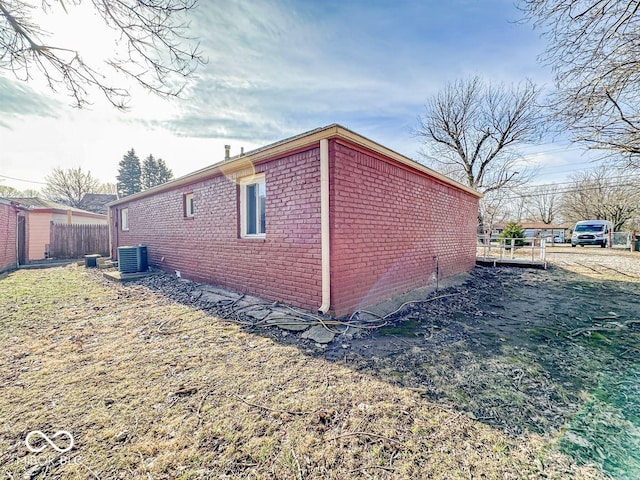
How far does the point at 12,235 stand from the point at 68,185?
26.6 meters

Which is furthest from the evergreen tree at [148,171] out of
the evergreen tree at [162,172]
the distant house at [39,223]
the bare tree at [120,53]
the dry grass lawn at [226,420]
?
the dry grass lawn at [226,420]

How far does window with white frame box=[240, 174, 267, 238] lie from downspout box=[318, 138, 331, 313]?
1.82 meters

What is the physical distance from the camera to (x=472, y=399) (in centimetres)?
235

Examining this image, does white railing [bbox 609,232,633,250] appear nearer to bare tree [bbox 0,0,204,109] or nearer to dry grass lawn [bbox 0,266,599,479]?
dry grass lawn [bbox 0,266,599,479]

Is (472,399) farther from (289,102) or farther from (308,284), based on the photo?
(289,102)

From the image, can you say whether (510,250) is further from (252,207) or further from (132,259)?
(132,259)

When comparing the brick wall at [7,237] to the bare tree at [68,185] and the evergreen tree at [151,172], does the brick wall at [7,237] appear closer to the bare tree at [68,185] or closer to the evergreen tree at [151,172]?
the bare tree at [68,185]

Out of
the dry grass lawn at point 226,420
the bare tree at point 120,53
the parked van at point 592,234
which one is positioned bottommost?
the dry grass lawn at point 226,420

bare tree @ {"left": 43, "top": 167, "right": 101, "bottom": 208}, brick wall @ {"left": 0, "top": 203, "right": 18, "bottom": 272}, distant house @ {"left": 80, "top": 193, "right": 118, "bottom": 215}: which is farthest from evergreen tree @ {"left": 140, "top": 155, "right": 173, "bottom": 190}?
brick wall @ {"left": 0, "top": 203, "right": 18, "bottom": 272}

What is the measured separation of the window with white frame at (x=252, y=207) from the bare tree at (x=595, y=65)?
546 centimetres

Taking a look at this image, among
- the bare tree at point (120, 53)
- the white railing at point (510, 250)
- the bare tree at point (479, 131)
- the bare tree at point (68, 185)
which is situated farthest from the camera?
the bare tree at point (68, 185)

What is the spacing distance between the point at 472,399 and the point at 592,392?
1.22 metres
